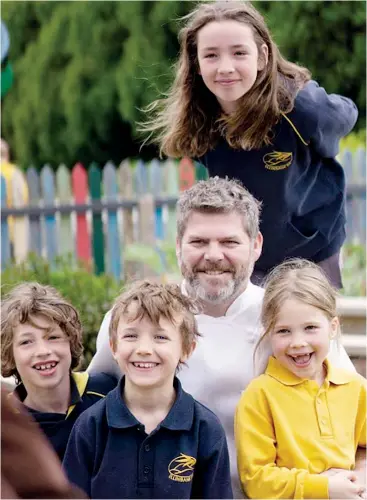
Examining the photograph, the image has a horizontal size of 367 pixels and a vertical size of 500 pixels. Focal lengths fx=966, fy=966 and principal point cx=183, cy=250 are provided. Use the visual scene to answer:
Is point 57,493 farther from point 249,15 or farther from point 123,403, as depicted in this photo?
point 249,15

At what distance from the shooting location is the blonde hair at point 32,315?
2.73 metres

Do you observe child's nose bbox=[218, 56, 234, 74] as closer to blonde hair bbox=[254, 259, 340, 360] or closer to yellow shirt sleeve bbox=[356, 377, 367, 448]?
blonde hair bbox=[254, 259, 340, 360]

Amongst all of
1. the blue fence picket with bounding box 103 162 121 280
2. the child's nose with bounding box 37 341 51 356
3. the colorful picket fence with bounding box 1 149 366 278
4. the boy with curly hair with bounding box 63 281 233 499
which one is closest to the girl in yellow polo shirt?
the boy with curly hair with bounding box 63 281 233 499

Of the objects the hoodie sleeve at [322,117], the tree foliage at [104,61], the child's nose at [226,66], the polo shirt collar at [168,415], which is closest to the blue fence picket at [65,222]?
the tree foliage at [104,61]

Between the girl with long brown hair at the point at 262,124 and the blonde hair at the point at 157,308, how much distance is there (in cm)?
81

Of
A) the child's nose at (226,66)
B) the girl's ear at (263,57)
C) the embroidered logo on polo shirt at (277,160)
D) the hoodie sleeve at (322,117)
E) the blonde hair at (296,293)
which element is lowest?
the blonde hair at (296,293)

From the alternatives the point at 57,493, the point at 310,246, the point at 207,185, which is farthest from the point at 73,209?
the point at 57,493

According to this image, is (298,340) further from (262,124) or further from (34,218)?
(34,218)

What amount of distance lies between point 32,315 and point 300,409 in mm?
792

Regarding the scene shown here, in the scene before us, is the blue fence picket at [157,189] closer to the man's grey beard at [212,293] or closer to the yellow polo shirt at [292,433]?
the man's grey beard at [212,293]

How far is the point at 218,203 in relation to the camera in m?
2.74

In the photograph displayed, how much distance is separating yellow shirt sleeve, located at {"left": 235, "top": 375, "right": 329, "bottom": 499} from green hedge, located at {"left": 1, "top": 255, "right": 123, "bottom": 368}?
1.96 metres

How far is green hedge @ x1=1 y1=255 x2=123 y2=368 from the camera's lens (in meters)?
4.71

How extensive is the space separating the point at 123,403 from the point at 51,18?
38.3ft
